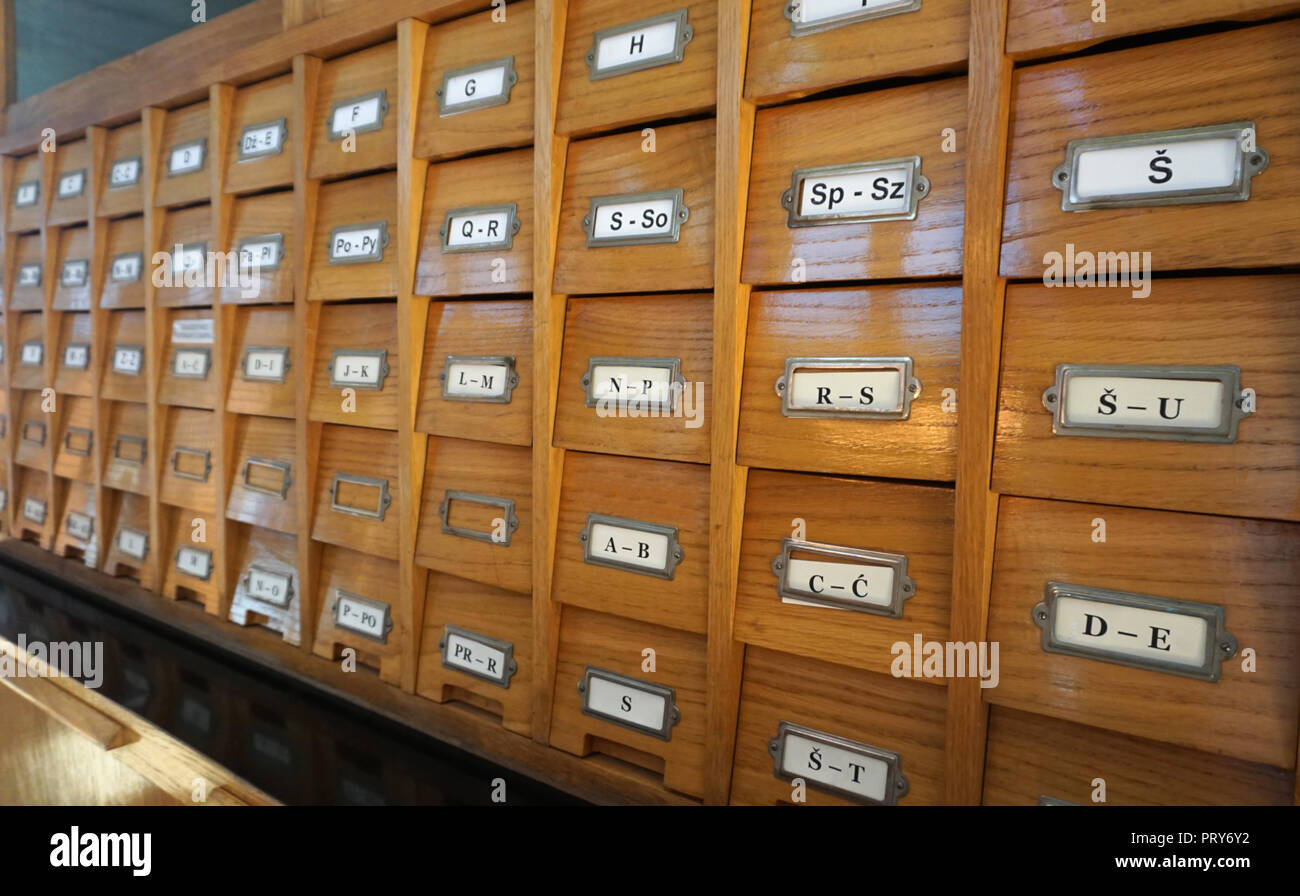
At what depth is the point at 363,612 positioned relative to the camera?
1945 millimetres

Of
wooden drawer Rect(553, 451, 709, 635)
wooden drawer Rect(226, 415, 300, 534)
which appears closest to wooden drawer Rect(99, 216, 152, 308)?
wooden drawer Rect(226, 415, 300, 534)

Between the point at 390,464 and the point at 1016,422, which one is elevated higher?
the point at 1016,422

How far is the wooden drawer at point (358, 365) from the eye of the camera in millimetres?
1876

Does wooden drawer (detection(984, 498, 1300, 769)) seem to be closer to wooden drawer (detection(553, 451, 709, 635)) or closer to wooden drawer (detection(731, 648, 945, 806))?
wooden drawer (detection(731, 648, 945, 806))

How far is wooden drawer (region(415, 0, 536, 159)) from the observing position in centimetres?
163

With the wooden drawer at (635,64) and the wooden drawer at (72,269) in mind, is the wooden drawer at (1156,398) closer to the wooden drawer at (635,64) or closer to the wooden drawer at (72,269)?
the wooden drawer at (635,64)

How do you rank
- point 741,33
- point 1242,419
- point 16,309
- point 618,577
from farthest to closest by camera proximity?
point 16,309 → point 618,577 → point 741,33 → point 1242,419

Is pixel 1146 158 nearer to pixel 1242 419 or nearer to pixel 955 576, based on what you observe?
pixel 1242 419

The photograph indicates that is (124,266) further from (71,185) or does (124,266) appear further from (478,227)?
(478,227)
